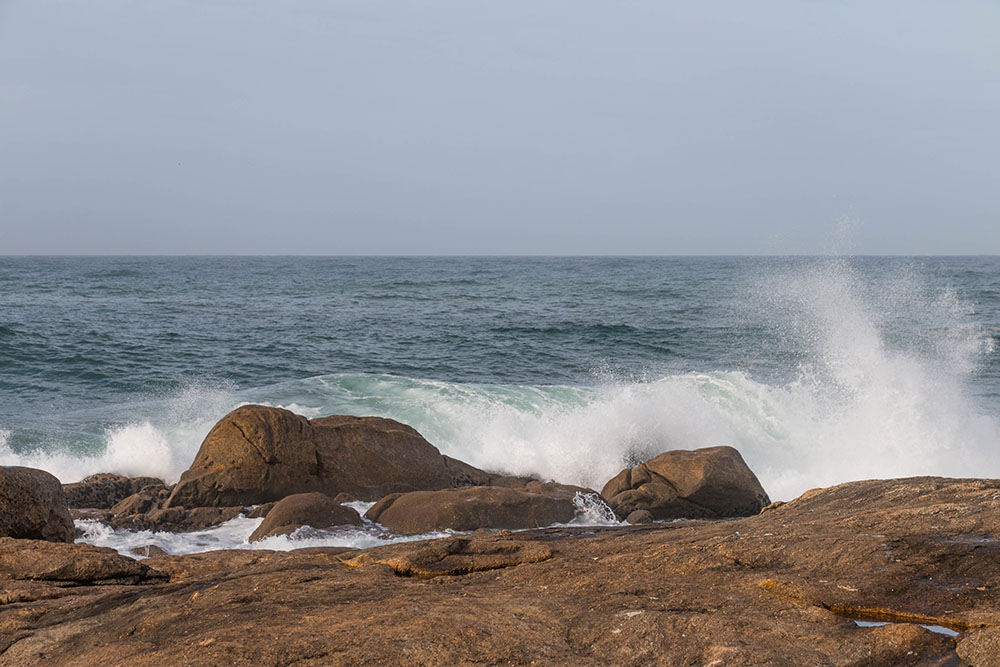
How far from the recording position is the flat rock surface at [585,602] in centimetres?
330

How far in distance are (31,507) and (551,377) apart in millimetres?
14061

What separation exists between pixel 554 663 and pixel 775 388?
14810 mm

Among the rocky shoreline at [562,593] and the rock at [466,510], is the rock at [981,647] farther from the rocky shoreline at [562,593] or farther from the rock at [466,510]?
the rock at [466,510]

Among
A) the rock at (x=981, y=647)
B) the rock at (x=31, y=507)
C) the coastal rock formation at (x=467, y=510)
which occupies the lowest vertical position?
the coastal rock formation at (x=467, y=510)

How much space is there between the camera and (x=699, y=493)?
10125mm

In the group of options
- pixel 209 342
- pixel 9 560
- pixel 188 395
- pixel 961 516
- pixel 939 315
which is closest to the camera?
pixel 961 516

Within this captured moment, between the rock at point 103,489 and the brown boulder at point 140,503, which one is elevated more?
the brown boulder at point 140,503

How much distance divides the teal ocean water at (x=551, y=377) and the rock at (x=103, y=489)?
Result: 28.3 inches

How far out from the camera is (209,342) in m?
23.9

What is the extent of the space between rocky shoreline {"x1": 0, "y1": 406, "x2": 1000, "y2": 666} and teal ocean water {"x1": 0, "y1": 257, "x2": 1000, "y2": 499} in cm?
733

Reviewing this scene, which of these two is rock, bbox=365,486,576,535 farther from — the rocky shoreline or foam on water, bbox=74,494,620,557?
the rocky shoreline

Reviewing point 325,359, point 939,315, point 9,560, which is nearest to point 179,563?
point 9,560

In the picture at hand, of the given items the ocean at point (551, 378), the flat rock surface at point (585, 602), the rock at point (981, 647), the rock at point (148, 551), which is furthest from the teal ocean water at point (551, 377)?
the rock at point (981, 647)

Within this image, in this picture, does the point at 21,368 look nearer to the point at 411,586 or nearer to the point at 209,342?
the point at 209,342
